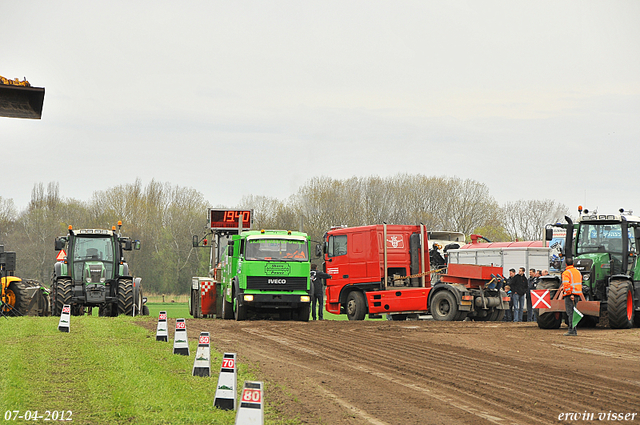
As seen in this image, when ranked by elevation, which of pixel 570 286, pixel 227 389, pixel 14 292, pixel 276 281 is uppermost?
pixel 276 281

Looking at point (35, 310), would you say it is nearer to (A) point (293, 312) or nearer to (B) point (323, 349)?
(A) point (293, 312)

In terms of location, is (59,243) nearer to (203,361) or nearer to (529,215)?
(203,361)

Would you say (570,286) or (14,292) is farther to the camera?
(14,292)

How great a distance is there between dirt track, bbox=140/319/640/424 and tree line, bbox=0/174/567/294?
41.3m

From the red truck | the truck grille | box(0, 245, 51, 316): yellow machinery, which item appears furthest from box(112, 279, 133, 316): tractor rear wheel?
the red truck

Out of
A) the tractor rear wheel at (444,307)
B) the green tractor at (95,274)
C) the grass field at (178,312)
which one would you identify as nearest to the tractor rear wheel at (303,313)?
the tractor rear wheel at (444,307)

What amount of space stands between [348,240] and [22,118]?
15257mm

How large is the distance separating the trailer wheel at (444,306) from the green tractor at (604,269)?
3.11 metres

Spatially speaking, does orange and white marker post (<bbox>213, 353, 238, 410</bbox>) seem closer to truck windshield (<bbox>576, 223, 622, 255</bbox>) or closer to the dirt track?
the dirt track

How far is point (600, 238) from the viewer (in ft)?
65.1

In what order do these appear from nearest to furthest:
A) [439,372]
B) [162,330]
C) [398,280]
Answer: [439,372]
[162,330]
[398,280]

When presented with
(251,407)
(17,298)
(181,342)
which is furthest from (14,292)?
(251,407)

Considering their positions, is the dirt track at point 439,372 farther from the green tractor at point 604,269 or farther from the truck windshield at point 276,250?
the truck windshield at point 276,250

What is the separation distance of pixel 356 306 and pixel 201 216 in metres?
51.1
